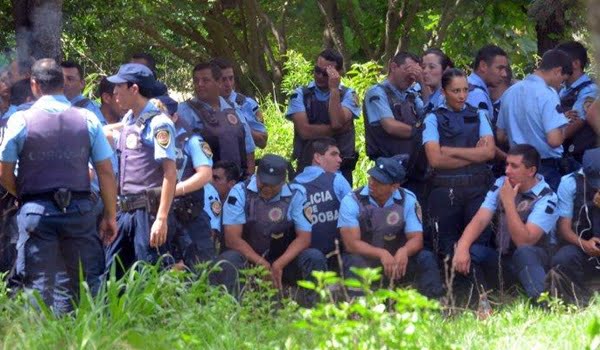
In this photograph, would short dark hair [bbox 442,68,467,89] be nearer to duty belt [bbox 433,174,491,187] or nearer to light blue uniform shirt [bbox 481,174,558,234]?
duty belt [bbox 433,174,491,187]

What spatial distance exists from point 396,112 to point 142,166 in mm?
2973

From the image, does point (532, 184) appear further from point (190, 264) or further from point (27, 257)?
point (27, 257)

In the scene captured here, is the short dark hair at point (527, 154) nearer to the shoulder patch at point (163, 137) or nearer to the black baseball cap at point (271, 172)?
the black baseball cap at point (271, 172)

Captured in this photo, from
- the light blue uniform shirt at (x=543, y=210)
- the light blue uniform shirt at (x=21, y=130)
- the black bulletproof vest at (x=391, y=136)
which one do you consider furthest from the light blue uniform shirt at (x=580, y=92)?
the light blue uniform shirt at (x=21, y=130)

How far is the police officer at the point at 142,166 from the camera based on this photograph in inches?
289

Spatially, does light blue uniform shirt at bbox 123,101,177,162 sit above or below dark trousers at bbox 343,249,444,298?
above

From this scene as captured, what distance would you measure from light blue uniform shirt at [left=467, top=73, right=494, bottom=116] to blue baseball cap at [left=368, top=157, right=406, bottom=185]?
3.18 ft

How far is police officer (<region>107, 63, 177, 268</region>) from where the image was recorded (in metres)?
7.34

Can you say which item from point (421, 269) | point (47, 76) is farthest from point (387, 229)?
point (47, 76)

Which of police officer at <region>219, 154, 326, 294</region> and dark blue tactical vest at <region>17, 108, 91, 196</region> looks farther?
police officer at <region>219, 154, 326, 294</region>

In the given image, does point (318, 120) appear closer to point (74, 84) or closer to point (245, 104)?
point (245, 104)

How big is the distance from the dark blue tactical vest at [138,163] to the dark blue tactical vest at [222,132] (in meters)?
1.62

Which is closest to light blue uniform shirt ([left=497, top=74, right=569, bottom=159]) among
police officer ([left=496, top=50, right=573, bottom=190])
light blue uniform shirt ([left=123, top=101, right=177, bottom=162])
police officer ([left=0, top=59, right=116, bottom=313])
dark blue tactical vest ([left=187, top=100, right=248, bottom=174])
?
police officer ([left=496, top=50, right=573, bottom=190])

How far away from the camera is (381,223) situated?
8688 millimetres
